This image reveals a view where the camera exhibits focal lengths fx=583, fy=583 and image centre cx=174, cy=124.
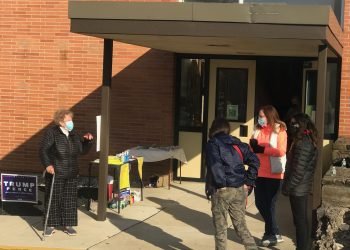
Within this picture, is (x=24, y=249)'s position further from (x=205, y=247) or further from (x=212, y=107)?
(x=212, y=107)

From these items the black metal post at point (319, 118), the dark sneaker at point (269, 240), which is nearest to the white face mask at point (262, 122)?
the black metal post at point (319, 118)

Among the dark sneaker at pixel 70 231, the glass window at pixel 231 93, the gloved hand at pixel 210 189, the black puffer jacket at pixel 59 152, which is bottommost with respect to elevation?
the dark sneaker at pixel 70 231

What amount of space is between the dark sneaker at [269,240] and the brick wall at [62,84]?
449cm

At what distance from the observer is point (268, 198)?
7.17 metres

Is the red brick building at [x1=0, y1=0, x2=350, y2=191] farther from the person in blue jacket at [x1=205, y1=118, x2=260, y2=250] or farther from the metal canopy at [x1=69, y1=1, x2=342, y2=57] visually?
the person in blue jacket at [x1=205, y1=118, x2=260, y2=250]

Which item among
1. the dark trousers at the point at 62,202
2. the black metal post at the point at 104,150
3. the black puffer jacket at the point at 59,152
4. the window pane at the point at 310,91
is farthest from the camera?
the window pane at the point at 310,91

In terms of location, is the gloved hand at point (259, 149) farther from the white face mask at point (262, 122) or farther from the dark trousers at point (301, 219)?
the dark trousers at point (301, 219)

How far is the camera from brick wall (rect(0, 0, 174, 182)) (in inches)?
449

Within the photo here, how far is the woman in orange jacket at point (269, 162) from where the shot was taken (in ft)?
23.2

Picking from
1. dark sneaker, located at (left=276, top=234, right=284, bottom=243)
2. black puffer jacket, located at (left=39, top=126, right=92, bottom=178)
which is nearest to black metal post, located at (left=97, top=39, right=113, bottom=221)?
black puffer jacket, located at (left=39, top=126, right=92, bottom=178)

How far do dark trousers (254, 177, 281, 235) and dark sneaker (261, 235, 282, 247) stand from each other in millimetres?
49

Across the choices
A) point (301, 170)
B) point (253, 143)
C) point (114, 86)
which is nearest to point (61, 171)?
point (253, 143)

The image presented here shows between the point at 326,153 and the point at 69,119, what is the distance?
4630 millimetres

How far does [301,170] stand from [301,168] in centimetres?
2
